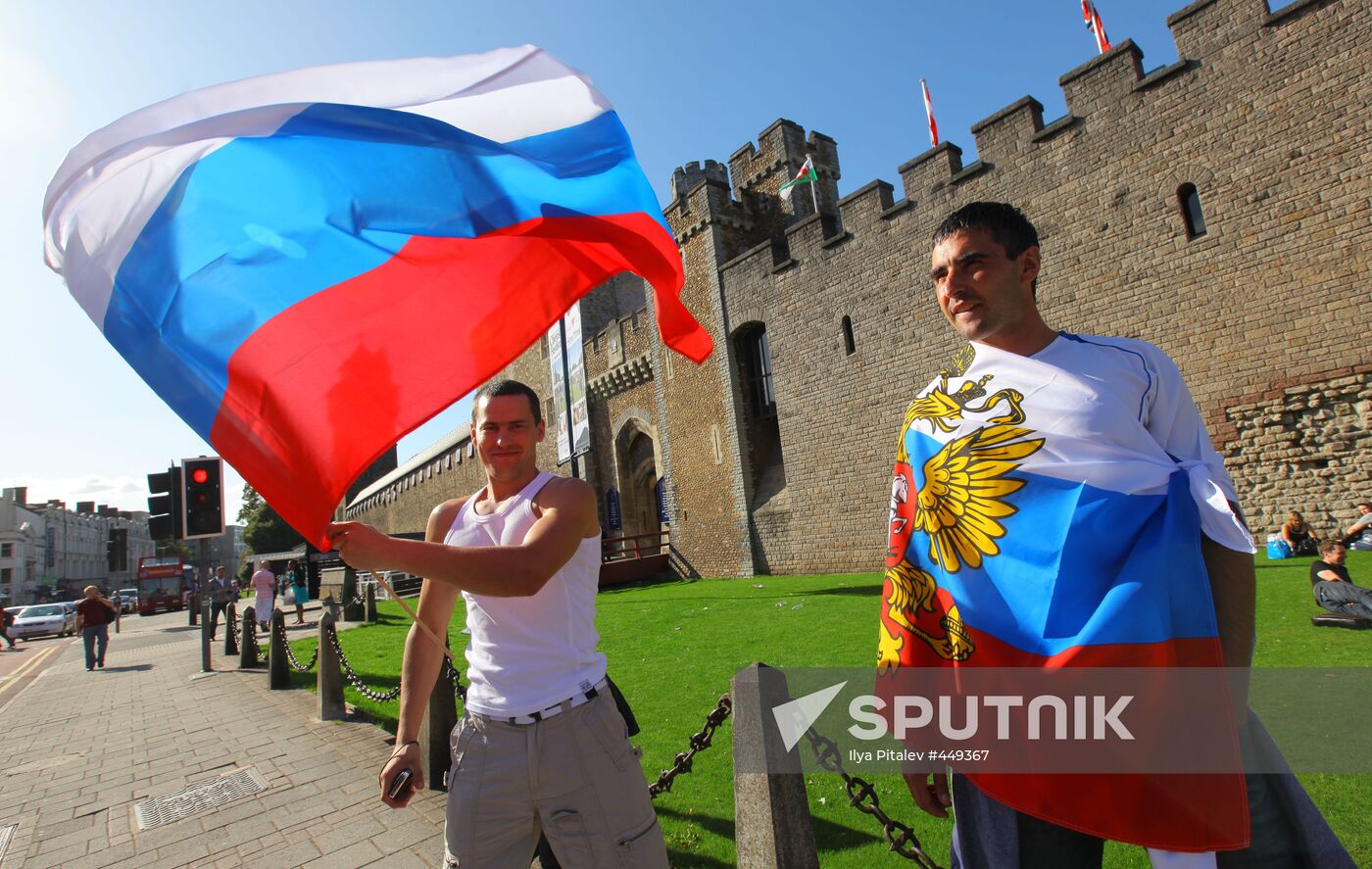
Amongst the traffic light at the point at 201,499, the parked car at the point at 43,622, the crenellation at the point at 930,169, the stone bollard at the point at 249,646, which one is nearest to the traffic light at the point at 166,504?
the traffic light at the point at 201,499

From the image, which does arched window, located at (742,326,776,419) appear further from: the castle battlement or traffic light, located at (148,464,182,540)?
traffic light, located at (148,464,182,540)

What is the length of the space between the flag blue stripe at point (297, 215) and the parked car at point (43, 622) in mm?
32385

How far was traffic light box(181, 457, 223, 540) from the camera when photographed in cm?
949

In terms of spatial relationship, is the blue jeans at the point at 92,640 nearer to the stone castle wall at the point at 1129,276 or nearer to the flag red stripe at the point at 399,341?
the stone castle wall at the point at 1129,276

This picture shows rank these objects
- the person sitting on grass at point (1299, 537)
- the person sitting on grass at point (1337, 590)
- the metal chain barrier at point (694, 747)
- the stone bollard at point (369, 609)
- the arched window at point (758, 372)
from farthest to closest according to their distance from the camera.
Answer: the arched window at point (758, 372) → the stone bollard at point (369, 609) → the person sitting on grass at point (1299, 537) → the person sitting on grass at point (1337, 590) → the metal chain barrier at point (694, 747)

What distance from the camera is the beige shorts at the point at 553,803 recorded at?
5.88 ft

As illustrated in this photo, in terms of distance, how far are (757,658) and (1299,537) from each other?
8236 mm

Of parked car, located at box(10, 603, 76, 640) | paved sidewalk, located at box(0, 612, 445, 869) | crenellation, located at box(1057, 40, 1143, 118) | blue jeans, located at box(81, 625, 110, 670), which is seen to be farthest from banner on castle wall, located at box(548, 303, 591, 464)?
parked car, located at box(10, 603, 76, 640)

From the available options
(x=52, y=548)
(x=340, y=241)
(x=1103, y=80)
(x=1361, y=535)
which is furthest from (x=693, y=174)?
(x=52, y=548)

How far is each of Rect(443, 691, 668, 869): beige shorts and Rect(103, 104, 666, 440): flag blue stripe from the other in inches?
51.2

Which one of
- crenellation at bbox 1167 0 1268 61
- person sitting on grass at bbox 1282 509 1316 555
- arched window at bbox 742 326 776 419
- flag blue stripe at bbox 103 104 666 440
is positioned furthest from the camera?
arched window at bbox 742 326 776 419

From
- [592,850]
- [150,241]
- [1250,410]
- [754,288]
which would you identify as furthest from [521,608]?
[754,288]

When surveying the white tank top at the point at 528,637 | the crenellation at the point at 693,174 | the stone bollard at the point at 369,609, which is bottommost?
the stone bollard at the point at 369,609

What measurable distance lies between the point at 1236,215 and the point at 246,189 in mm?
12423
